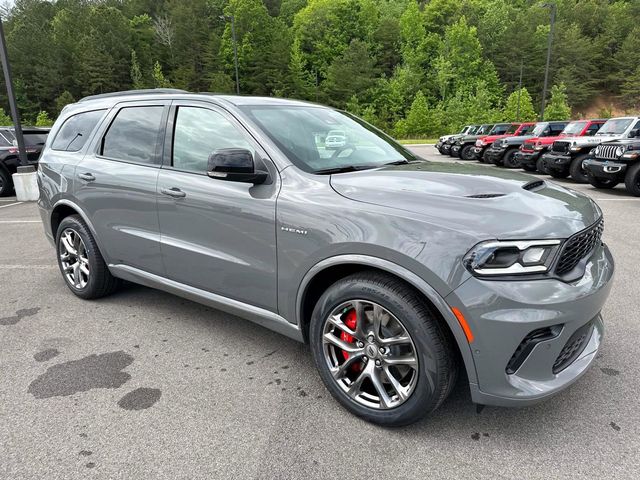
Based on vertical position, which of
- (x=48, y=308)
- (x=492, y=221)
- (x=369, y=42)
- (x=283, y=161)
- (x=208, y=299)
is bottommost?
(x=48, y=308)

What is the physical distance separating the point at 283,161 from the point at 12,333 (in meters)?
2.66

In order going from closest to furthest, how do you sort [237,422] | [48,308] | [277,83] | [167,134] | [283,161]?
[237,422] → [283,161] → [167,134] → [48,308] → [277,83]

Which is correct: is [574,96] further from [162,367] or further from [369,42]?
[162,367]

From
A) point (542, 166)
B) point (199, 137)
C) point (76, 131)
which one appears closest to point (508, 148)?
point (542, 166)

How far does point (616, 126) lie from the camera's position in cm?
1178

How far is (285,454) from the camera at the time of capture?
2.23 m

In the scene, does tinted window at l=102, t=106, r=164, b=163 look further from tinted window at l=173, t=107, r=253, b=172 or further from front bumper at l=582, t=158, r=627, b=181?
front bumper at l=582, t=158, r=627, b=181

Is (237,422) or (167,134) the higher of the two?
(167,134)

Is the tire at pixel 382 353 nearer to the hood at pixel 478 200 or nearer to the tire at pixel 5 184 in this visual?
the hood at pixel 478 200

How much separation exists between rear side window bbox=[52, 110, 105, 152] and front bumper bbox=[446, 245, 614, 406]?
141 inches

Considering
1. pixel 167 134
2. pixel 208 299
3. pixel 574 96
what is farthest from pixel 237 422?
pixel 574 96

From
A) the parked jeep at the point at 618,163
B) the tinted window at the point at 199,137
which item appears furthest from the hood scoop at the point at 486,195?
the parked jeep at the point at 618,163

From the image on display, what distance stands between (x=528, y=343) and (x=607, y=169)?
9.85 metres

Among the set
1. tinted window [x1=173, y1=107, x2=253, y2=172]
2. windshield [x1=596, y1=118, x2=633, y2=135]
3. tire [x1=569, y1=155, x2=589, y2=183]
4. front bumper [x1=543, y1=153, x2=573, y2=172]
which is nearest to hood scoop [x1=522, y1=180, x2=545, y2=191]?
tinted window [x1=173, y1=107, x2=253, y2=172]
